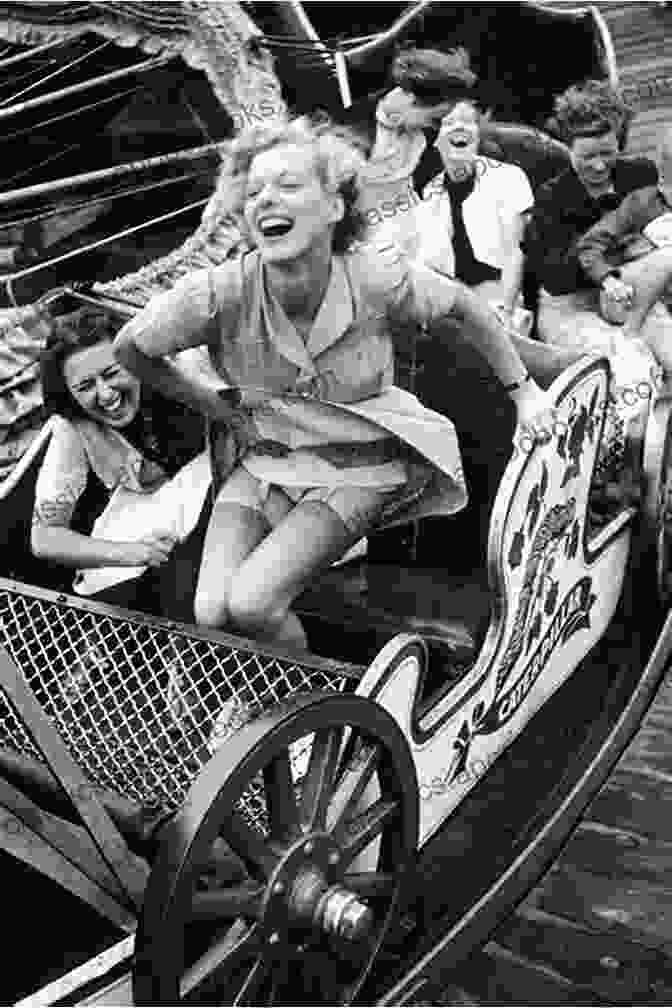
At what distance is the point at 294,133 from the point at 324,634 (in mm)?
947

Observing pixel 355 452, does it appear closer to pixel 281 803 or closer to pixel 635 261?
pixel 281 803

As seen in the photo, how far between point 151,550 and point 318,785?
81 cm

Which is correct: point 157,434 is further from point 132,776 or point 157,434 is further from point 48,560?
point 132,776

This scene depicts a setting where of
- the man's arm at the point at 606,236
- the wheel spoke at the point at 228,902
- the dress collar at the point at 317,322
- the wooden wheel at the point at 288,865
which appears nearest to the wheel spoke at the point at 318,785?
the wooden wheel at the point at 288,865

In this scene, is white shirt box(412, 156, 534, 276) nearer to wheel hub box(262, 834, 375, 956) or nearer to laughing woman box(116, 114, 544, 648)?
laughing woman box(116, 114, 544, 648)

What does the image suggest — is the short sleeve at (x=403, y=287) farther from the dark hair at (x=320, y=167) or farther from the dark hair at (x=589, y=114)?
the dark hair at (x=589, y=114)

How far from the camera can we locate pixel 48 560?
2.55m

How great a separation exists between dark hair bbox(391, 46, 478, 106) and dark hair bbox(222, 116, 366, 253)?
2.22ft

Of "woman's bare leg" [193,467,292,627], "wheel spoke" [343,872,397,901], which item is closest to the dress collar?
"woman's bare leg" [193,467,292,627]

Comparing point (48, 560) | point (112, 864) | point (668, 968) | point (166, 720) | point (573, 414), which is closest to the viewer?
point (112, 864)

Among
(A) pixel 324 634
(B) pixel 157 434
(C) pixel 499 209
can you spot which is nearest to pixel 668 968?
(A) pixel 324 634

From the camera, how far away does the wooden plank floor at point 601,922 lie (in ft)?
6.67

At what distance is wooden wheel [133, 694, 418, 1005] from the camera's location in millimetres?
1501

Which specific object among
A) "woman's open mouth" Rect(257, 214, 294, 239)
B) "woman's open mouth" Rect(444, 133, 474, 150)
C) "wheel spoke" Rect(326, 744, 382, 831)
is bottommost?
"wheel spoke" Rect(326, 744, 382, 831)
